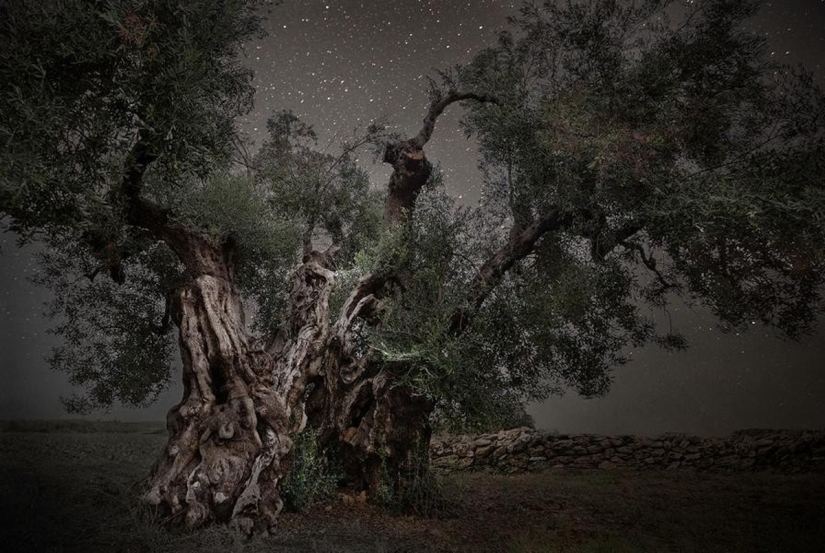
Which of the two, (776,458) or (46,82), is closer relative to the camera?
(46,82)

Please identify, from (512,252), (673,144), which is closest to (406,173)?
(512,252)

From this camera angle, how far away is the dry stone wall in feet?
58.8

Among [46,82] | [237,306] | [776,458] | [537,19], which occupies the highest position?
[537,19]

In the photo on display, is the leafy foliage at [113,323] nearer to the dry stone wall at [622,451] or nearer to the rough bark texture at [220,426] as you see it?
the rough bark texture at [220,426]

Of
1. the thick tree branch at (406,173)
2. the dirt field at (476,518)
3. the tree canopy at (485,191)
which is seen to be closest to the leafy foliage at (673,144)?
the tree canopy at (485,191)

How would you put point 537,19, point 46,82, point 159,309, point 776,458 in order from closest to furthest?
point 46,82
point 537,19
point 159,309
point 776,458

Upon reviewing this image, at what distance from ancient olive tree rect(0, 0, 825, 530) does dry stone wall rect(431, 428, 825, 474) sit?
5.67 m

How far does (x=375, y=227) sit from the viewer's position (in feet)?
52.2

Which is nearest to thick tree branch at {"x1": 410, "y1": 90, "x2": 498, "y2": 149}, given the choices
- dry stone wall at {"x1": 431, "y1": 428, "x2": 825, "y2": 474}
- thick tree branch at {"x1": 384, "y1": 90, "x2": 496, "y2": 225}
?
thick tree branch at {"x1": 384, "y1": 90, "x2": 496, "y2": 225}

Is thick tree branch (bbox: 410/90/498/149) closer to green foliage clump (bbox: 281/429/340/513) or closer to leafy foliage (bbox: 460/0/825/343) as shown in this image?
leafy foliage (bbox: 460/0/825/343)

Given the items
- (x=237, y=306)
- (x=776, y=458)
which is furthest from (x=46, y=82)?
(x=776, y=458)

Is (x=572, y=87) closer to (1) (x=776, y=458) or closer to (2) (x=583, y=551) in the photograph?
(2) (x=583, y=551)

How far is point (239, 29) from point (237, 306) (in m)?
5.92

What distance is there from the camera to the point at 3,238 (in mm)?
9094
